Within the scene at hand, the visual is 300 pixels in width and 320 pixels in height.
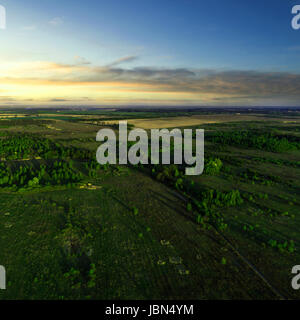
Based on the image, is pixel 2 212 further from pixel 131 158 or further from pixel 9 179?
pixel 131 158

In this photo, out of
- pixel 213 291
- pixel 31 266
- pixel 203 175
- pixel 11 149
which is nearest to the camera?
pixel 213 291

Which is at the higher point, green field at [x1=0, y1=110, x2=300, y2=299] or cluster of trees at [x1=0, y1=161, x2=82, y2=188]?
cluster of trees at [x1=0, y1=161, x2=82, y2=188]

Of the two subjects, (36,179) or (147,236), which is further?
(36,179)

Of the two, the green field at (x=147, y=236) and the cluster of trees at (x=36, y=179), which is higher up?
the cluster of trees at (x=36, y=179)

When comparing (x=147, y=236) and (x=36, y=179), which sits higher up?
(x=36, y=179)

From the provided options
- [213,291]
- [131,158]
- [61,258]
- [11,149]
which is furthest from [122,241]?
[11,149]

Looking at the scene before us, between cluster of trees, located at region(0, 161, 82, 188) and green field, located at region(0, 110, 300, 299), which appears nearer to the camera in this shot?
green field, located at region(0, 110, 300, 299)

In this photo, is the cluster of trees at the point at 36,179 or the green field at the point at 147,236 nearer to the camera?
the green field at the point at 147,236

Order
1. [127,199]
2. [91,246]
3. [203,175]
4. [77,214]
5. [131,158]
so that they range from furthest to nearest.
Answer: [131,158], [203,175], [127,199], [77,214], [91,246]
